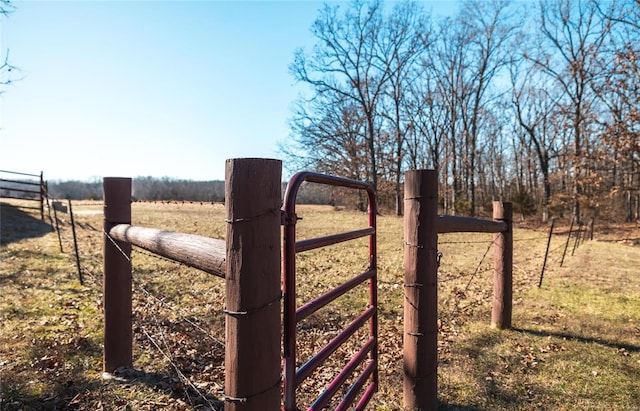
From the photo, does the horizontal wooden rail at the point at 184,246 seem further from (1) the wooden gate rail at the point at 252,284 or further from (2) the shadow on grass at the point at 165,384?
(2) the shadow on grass at the point at 165,384

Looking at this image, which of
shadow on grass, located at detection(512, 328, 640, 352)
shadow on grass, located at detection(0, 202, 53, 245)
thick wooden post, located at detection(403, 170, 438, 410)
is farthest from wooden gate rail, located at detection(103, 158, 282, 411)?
shadow on grass, located at detection(0, 202, 53, 245)

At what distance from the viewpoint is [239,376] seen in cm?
→ 145

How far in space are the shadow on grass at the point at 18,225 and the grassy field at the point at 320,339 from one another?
3105 mm

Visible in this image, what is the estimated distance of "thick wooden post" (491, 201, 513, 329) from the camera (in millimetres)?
4594

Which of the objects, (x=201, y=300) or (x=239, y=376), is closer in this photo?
(x=239, y=376)

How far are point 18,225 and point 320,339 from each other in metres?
13.1

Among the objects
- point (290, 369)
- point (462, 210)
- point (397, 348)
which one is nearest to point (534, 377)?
point (397, 348)

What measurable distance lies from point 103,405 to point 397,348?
279 cm

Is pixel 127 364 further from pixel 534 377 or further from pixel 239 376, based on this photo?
pixel 534 377

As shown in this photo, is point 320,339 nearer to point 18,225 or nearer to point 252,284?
point 252,284

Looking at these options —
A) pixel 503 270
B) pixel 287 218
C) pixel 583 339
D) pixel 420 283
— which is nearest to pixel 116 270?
pixel 287 218

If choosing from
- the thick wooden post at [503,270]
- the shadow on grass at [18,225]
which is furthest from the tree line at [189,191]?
the thick wooden post at [503,270]

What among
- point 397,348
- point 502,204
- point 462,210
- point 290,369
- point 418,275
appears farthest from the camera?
point 462,210

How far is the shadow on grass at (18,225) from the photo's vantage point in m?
10.9
